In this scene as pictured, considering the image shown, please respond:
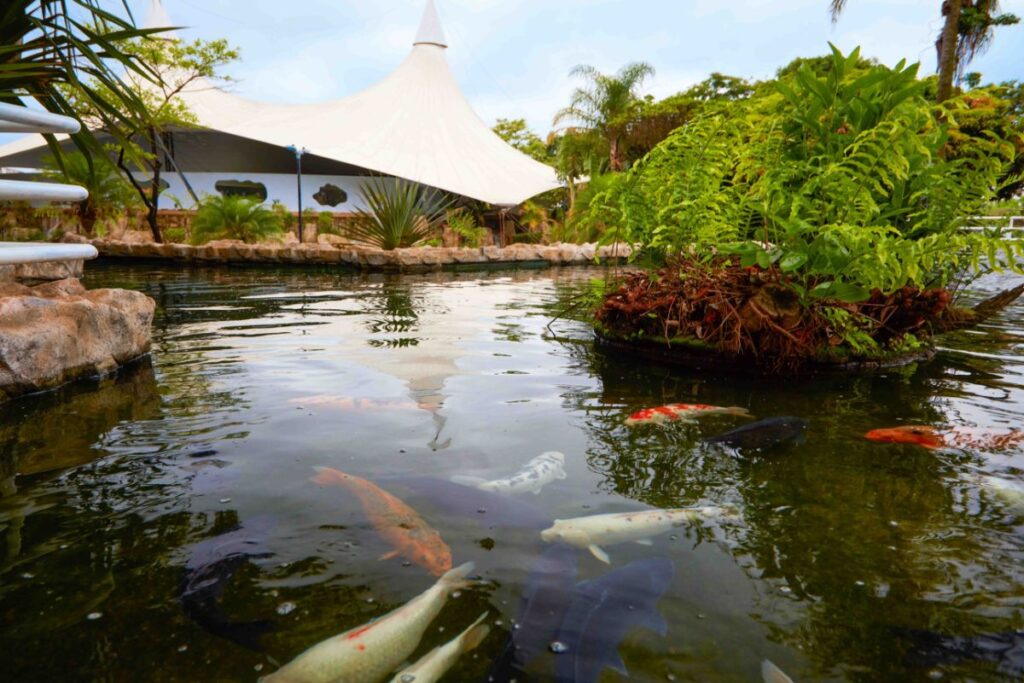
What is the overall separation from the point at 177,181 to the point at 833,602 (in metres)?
39.0

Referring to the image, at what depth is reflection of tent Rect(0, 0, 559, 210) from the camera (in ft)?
96.4

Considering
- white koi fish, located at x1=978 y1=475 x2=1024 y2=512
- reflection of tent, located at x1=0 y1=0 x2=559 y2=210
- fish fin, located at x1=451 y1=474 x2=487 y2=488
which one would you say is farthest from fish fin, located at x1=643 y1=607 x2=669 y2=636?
reflection of tent, located at x1=0 y1=0 x2=559 y2=210

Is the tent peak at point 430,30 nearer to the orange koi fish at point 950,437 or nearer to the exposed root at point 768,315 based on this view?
the exposed root at point 768,315

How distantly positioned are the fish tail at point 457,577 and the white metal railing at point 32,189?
1.45 meters

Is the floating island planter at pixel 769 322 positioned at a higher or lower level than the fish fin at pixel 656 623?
higher

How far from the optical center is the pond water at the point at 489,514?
1597 millimetres

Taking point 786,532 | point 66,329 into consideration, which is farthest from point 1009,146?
point 66,329

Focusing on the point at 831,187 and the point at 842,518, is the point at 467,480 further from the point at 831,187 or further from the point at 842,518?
the point at 831,187

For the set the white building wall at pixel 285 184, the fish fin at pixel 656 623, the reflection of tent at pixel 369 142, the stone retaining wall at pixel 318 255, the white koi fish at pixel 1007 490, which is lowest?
the fish fin at pixel 656 623

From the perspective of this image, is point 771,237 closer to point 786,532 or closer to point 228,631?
point 786,532

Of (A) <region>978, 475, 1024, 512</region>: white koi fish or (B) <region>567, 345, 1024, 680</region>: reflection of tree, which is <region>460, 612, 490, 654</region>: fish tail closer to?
(B) <region>567, 345, 1024, 680</region>: reflection of tree

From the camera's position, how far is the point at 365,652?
58.7 inches

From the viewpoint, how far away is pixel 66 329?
4.22m

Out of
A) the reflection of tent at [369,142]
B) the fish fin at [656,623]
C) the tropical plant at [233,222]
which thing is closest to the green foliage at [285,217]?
the reflection of tent at [369,142]
